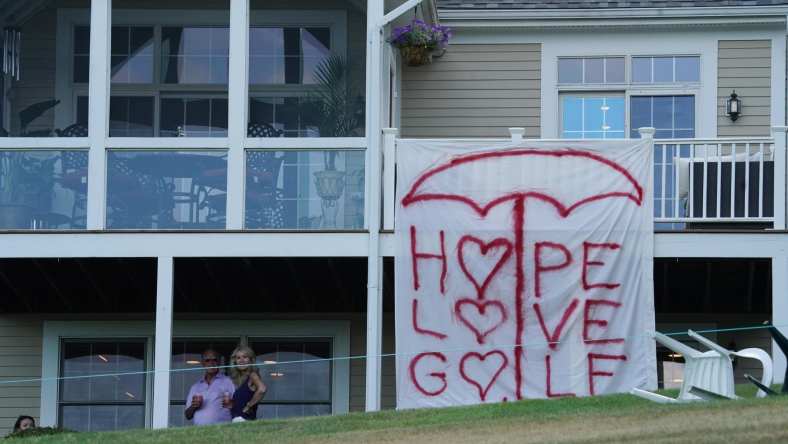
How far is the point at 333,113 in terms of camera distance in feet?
56.5

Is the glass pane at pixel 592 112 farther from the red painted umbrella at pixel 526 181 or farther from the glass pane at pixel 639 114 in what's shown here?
the red painted umbrella at pixel 526 181

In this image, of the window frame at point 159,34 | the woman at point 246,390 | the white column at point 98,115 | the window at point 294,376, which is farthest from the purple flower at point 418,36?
the woman at point 246,390

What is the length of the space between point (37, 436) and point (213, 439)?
2429 millimetres

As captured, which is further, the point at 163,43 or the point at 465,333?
the point at 163,43

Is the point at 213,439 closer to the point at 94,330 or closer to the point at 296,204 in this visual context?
the point at 296,204

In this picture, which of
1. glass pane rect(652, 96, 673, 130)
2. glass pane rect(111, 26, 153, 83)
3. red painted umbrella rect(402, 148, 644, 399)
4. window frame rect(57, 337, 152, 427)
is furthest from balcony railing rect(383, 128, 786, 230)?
window frame rect(57, 337, 152, 427)

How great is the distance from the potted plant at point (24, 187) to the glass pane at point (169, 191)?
2.10ft

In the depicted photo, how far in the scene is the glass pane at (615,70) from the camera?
1883cm

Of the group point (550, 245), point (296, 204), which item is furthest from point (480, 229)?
point (296, 204)

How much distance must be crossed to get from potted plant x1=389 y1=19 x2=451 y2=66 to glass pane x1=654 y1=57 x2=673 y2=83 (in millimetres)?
2425

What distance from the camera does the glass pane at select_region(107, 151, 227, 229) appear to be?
53.6ft

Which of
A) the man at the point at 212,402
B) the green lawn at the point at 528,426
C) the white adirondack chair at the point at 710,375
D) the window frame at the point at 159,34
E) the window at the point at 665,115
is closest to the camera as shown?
the green lawn at the point at 528,426

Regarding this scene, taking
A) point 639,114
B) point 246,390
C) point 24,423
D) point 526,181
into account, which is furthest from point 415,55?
point 24,423

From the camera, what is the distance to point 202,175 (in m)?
16.3
